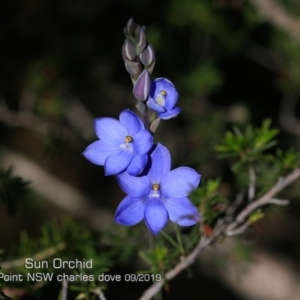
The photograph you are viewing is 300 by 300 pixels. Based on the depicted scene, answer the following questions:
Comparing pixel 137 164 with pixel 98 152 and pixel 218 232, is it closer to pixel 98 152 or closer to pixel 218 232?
pixel 98 152

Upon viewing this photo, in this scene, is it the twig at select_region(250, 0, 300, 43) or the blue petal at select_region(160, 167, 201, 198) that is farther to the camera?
the twig at select_region(250, 0, 300, 43)

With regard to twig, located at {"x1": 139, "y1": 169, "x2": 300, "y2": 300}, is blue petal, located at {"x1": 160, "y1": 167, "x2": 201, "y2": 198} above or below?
above

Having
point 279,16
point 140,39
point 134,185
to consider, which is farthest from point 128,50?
point 279,16

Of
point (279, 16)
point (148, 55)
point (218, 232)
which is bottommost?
point (218, 232)

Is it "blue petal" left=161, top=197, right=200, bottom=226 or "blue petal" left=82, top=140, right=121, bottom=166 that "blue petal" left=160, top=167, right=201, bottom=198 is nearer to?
"blue petal" left=161, top=197, right=200, bottom=226

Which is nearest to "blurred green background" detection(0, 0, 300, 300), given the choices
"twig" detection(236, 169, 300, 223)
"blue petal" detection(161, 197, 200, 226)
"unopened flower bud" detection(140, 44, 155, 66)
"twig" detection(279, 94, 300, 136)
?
"twig" detection(279, 94, 300, 136)

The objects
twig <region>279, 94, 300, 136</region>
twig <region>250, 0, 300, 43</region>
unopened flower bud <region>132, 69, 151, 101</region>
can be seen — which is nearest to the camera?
unopened flower bud <region>132, 69, 151, 101</region>

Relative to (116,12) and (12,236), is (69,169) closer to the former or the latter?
(12,236)

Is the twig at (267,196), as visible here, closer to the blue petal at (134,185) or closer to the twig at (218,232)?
the twig at (218,232)
